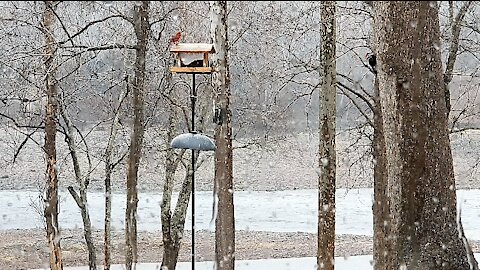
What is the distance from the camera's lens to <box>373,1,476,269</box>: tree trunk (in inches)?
68.9

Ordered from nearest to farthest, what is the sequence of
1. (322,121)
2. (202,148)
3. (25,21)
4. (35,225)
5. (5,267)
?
(202,148), (322,121), (25,21), (5,267), (35,225)

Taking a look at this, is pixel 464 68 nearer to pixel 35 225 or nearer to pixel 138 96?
pixel 138 96

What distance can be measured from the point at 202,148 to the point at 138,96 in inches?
49.7

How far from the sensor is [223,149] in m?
3.11

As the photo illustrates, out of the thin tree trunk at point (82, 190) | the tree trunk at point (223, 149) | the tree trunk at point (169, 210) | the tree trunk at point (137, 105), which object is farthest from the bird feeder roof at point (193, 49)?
the thin tree trunk at point (82, 190)

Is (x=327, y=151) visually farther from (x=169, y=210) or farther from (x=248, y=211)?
(x=248, y=211)

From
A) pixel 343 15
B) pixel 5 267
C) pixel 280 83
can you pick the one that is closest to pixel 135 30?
pixel 280 83

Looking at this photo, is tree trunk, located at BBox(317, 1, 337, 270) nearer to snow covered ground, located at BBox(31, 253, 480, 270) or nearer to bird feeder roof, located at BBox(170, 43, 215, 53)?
bird feeder roof, located at BBox(170, 43, 215, 53)

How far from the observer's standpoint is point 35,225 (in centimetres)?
581

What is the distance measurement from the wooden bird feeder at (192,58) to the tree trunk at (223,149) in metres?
0.11

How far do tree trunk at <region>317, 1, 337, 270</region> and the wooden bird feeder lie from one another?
1.62 feet

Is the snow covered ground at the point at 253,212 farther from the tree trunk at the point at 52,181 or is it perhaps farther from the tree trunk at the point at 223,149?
the tree trunk at the point at 223,149

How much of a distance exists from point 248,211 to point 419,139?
14.5 feet

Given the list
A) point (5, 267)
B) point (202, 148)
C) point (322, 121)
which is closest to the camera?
point (202, 148)
